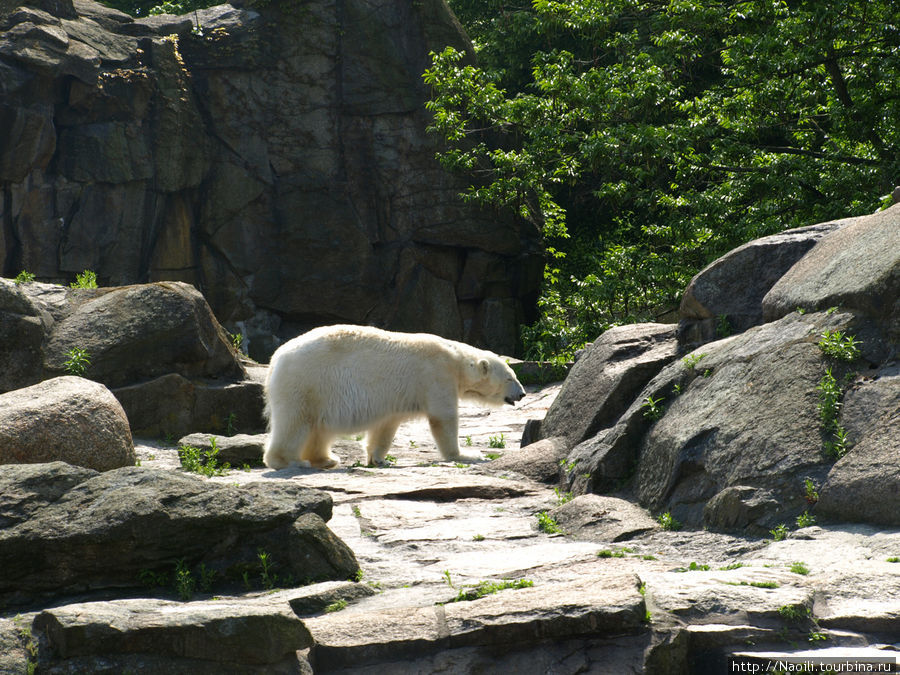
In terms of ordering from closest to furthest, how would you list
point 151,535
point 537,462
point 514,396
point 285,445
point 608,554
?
A: point 151,535, point 608,554, point 537,462, point 285,445, point 514,396

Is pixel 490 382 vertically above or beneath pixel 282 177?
beneath

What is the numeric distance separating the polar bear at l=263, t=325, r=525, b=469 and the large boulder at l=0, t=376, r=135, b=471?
1485mm

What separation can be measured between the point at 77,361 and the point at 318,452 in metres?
2.92

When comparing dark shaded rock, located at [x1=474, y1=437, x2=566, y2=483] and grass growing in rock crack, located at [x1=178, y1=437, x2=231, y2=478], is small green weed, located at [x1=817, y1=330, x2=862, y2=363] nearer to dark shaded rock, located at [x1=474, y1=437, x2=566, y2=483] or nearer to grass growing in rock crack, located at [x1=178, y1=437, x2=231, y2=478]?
dark shaded rock, located at [x1=474, y1=437, x2=566, y2=483]

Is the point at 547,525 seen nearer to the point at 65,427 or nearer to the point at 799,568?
the point at 799,568

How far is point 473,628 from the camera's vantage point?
4.23m

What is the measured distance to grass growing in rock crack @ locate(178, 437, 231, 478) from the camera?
8219 mm

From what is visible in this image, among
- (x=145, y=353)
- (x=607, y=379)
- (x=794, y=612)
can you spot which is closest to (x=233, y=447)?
(x=145, y=353)

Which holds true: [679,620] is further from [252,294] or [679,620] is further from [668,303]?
[252,294]

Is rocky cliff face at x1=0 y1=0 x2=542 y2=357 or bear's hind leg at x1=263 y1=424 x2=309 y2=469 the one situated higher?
rocky cliff face at x1=0 y1=0 x2=542 y2=357

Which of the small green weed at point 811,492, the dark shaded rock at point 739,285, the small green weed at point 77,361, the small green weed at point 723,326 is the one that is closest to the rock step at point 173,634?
the small green weed at point 811,492

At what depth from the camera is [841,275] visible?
7.07 m

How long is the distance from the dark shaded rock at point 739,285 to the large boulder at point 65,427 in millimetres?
5106

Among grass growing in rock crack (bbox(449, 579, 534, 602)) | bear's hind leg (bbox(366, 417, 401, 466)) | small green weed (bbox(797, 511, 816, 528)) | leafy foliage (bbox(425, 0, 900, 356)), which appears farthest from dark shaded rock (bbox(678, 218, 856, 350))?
leafy foliage (bbox(425, 0, 900, 356))
